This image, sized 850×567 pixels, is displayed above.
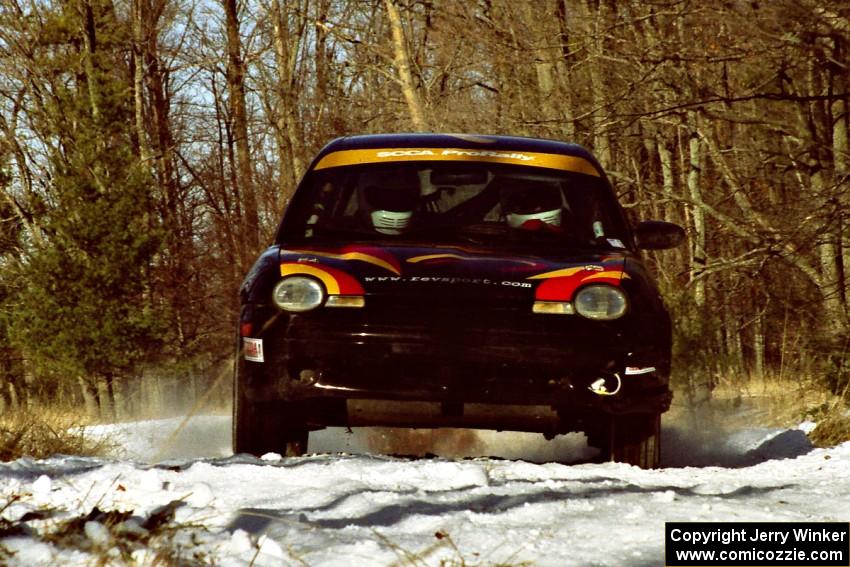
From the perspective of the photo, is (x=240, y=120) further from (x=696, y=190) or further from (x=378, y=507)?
(x=378, y=507)

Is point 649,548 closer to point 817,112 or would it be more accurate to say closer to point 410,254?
point 410,254

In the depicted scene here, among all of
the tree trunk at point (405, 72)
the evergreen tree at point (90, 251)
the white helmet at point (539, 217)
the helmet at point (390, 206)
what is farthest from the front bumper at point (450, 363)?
the evergreen tree at point (90, 251)

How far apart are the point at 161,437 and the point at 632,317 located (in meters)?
5.14

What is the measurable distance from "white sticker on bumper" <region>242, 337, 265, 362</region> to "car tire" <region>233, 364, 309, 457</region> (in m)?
0.17

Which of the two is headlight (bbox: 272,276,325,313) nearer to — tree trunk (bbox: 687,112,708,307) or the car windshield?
the car windshield

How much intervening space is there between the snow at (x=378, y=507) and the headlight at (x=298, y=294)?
0.67 meters

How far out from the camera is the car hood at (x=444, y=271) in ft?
17.5

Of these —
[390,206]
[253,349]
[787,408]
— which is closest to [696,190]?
[787,408]

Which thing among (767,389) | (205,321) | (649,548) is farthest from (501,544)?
(205,321)

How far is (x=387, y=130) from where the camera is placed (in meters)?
29.3

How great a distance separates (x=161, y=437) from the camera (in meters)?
9.48

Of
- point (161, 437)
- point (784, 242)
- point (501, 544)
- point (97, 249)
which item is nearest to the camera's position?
point (501, 544)

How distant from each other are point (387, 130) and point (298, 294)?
24.3 meters

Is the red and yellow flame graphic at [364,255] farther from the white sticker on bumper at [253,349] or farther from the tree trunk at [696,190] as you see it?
the tree trunk at [696,190]
